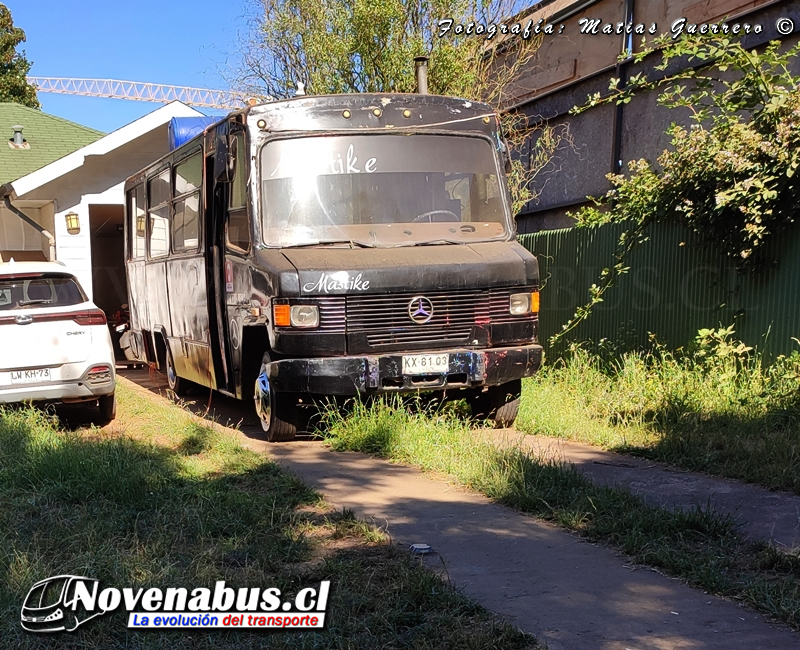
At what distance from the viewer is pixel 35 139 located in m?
19.1

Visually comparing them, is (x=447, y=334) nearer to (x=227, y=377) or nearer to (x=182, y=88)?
(x=227, y=377)

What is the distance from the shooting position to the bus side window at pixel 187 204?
9.32 m

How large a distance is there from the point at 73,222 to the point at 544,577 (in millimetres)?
13054

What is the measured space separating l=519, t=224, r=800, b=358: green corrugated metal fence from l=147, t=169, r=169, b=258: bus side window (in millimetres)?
4913

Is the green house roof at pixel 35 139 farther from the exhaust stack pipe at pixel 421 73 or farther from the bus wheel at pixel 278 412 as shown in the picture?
the bus wheel at pixel 278 412

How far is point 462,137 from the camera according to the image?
8.16 m

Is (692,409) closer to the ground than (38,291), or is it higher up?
closer to the ground

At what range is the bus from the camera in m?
7.18

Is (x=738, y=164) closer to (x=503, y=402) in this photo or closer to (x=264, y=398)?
(x=503, y=402)

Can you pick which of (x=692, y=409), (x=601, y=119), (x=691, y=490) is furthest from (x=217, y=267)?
(x=601, y=119)

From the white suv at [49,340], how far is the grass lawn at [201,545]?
106 cm

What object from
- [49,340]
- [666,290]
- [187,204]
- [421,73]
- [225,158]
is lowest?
[49,340]

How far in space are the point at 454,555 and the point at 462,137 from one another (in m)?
4.73

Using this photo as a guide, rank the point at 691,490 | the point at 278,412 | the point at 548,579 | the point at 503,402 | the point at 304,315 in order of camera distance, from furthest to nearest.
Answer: the point at 503,402 < the point at 278,412 < the point at 304,315 < the point at 691,490 < the point at 548,579
